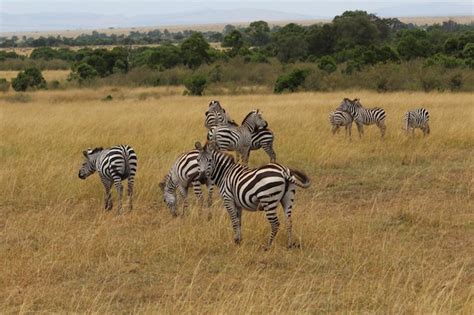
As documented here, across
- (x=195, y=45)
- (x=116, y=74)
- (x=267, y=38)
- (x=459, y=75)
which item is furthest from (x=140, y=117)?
(x=267, y=38)

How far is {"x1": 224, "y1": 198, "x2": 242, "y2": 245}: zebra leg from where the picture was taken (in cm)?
681

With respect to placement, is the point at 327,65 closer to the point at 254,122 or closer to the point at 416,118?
the point at 416,118

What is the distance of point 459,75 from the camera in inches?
1168

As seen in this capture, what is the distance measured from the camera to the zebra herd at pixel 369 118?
14.8 m

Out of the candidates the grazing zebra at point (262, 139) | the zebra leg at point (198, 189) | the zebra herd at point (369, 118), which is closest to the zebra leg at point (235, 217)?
the zebra leg at point (198, 189)

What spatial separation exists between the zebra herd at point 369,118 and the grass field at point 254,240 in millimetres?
1040

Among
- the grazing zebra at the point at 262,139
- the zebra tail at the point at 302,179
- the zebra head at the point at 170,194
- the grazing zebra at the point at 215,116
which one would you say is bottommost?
the zebra head at the point at 170,194

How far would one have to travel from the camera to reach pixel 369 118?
15.4 meters

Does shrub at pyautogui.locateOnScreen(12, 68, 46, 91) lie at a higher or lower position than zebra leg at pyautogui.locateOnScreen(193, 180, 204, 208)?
lower

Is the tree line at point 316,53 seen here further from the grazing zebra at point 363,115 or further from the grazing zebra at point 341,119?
the grazing zebra at point 341,119

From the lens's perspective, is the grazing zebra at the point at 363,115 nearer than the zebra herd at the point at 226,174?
No

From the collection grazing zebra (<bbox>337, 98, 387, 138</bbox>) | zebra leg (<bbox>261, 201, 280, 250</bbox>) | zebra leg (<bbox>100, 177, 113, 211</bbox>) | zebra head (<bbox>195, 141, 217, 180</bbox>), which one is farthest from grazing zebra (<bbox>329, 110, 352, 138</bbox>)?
zebra leg (<bbox>261, 201, 280, 250</bbox>)

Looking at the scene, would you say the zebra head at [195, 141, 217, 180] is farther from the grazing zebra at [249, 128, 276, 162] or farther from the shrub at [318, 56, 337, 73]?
the shrub at [318, 56, 337, 73]

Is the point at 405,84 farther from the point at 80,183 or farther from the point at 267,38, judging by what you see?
the point at 267,38
